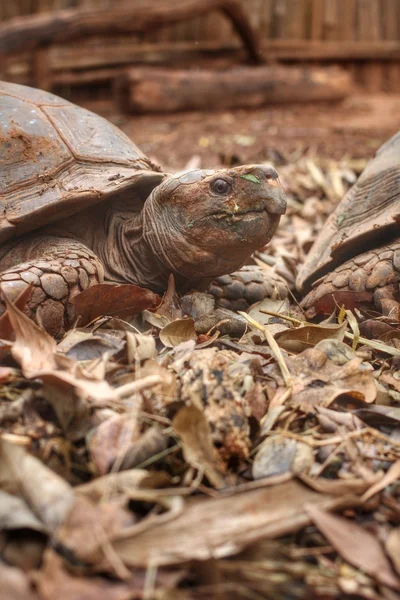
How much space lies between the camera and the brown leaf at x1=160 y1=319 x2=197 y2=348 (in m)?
2.65

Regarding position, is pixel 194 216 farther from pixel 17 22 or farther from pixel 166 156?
pixel 17 22

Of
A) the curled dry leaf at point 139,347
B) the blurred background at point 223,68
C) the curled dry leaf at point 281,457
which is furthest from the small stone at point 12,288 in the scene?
the blurred background at point 223,68

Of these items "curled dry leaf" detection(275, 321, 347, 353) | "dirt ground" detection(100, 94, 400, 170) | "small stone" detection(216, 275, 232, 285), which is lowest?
"dirt ground" detection(100, 94, 400, 170)

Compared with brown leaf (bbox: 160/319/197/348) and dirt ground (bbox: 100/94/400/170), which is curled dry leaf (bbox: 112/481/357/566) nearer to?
brown leaf (bbox: 160/319/197/348)

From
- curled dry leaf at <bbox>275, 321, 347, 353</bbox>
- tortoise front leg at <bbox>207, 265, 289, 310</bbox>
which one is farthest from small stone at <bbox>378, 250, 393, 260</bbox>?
curled dry leaf at <bbox>275, 321, 347, 353</bbox>

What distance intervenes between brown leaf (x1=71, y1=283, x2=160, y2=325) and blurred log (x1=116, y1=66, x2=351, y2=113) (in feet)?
22.1

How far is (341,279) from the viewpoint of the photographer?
3287 millimetres

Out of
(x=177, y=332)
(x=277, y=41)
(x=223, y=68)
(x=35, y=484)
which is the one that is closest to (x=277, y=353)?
(x=177, y=332)

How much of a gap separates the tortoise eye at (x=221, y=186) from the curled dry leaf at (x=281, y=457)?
1190 millimetres

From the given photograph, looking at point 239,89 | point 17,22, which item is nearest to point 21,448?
point 17,22

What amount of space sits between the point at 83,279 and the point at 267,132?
6274 millimetres

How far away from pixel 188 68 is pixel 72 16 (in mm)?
2250

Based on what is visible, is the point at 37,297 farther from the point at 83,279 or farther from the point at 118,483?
the point at 118,483

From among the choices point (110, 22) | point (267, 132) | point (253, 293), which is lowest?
point (267, 132)
